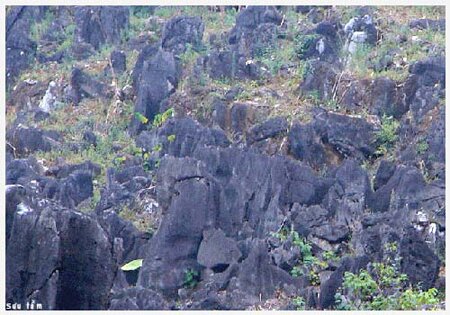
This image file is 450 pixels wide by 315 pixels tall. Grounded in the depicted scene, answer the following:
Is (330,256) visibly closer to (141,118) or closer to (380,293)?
(380,293)

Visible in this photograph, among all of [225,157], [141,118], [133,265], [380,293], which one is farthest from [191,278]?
[141,118]

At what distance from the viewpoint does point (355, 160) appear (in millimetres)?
21938

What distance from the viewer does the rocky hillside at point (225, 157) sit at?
1767 centimetres

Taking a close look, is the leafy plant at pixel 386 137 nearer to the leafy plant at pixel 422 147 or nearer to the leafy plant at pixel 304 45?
the leafy plant at pixel 422 147

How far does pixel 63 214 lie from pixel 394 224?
500cm

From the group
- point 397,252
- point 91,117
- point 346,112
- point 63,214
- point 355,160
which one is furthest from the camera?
point 91,117

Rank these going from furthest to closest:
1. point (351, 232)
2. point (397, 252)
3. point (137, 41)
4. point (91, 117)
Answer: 1. point (137, 41)
2. point (91, 117)
3. point (351, 232)
4. point (397, 252)

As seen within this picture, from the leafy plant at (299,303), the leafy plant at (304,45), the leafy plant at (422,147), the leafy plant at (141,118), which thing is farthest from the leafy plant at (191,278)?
the leafy plant at (304,45)

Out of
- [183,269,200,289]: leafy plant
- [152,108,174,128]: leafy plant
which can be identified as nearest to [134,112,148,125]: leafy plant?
[152,108,174,128]: leafy plant

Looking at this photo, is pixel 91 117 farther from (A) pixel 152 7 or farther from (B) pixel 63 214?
(B) pixel 63 214

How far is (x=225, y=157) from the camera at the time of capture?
21.5m

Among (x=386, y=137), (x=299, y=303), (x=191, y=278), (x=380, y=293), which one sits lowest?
(x=191, y=278)

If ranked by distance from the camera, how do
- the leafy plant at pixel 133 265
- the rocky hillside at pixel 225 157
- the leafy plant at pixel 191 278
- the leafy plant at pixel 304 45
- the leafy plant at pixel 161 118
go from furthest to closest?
the leafy plant at pixel 304 45 < the leafy plant at pixel 161 118 < the leafy plant at pixel 133 265 < the leafy plant at pixel 191 278 < the rocky hillside at pixel 225 157

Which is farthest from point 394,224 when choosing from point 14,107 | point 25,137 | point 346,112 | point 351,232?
point 14,107
